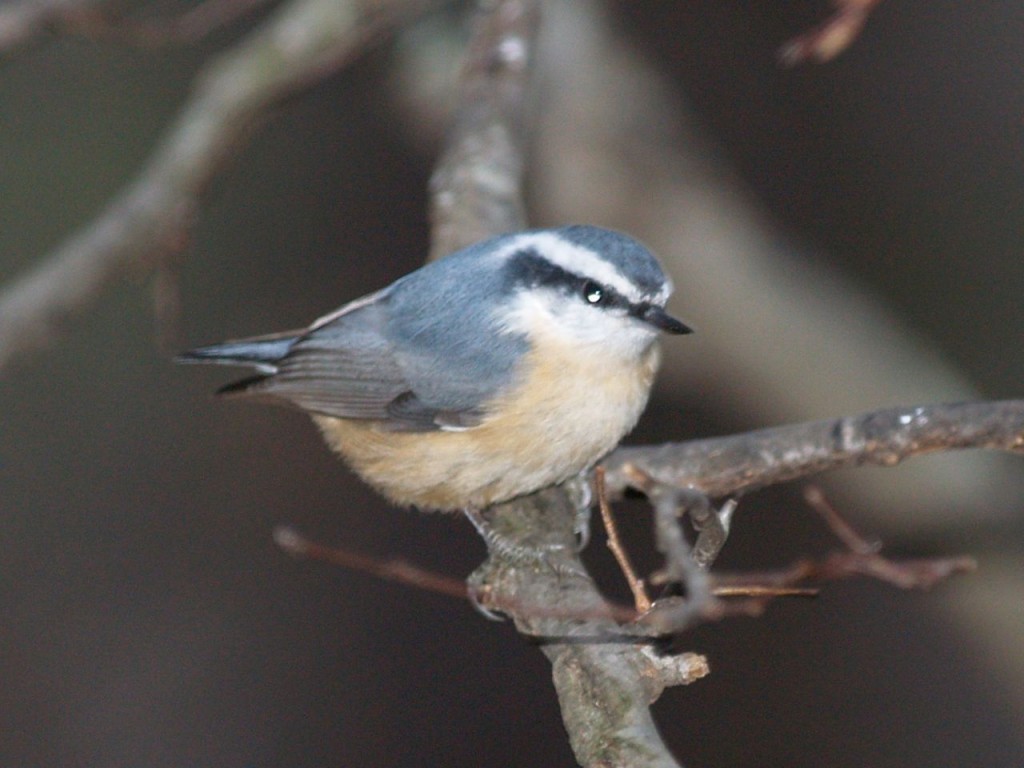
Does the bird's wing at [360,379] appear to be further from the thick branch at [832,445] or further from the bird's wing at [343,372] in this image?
the thick branch at [832,445]

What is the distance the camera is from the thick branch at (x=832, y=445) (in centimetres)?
205

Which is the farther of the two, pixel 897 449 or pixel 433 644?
pixel 433 644

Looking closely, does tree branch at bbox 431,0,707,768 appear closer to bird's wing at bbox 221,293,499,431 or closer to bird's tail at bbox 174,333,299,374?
bird's wing at bbox 221,293,499,431

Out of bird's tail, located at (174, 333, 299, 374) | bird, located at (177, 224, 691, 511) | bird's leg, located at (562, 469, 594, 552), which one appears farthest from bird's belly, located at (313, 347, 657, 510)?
bird's tail, located at (174, 333, 299, 374)

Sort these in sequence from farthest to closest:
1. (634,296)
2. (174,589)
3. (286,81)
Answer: (174,589) → (286,81) → (634,296)

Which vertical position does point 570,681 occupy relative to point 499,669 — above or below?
above

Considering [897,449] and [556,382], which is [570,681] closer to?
[897,449]

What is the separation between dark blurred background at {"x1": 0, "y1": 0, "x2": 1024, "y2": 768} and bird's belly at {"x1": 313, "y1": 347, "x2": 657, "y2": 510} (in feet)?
5.06

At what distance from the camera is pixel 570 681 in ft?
5.90

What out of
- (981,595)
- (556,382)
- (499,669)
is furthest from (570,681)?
(499,669)

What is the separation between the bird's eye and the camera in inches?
99.5

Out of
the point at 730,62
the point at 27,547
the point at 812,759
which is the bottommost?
the point at 812,759

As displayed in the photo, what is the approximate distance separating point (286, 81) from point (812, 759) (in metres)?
2.96

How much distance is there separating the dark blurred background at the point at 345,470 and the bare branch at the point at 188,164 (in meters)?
0.94
